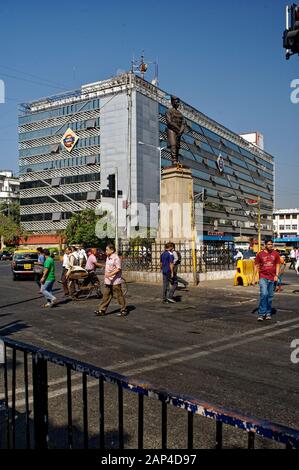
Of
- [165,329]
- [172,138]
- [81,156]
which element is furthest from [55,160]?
[165,329]

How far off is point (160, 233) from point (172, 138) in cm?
475

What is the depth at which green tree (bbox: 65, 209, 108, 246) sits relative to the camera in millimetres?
57625

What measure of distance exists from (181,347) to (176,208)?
13093 mm

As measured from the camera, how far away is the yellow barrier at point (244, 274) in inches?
706

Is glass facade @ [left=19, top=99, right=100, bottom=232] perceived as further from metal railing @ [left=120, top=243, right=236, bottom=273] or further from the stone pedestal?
the stone pedestal

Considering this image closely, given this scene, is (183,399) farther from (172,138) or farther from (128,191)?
(128,191)

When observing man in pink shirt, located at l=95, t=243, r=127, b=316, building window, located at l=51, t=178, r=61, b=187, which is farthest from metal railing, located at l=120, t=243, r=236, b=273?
building window, located at l=51, t=178, r=61, b=187

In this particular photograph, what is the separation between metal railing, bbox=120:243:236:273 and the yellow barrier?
1972 millimetres

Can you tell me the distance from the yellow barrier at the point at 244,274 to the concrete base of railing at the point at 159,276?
1672mm

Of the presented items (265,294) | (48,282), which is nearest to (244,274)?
(265,294)

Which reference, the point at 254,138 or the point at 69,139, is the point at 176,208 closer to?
the point at 69,139

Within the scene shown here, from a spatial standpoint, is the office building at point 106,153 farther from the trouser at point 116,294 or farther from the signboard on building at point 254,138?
the trouser at point 116,294

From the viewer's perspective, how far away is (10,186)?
123 m

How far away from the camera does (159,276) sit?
64.7 feet
